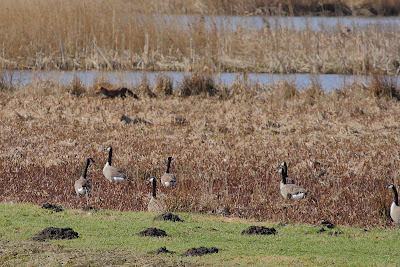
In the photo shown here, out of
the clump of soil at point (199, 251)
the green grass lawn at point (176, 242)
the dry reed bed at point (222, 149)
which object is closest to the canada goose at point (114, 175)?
the dry reed bed at point (222, 149)

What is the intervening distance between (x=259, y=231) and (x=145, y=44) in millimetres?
19379

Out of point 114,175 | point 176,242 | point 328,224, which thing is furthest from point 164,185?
point 176,242

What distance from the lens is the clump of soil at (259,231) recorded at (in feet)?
25.7

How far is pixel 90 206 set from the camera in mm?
9422

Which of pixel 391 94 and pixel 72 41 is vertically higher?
pixel 72 41

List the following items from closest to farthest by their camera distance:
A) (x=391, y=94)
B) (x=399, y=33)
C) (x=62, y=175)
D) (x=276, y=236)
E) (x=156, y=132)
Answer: (x=276, y=236) < (x=62, y=175) < (x=156, y=132) < (x=391, y=94) < (x=399, y=33)

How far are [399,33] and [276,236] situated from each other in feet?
85.7

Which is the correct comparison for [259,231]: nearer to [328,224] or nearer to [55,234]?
[328,224]

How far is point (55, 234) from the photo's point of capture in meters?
7.34

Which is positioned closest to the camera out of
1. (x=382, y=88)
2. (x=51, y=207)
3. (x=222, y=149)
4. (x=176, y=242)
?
(x=176, y=242)

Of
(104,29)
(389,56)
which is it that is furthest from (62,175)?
(389,56)

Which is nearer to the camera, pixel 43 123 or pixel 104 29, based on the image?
pixel 43 123

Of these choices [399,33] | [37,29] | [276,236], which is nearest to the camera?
[276,236]

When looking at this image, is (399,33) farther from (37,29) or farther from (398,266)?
(398,266)
